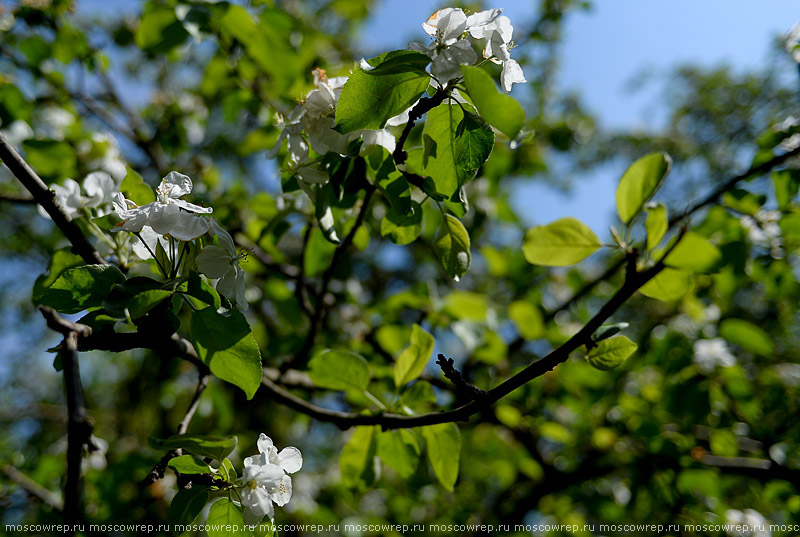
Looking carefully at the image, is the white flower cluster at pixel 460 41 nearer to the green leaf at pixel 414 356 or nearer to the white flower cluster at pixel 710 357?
the green leaf at pixel 414 356

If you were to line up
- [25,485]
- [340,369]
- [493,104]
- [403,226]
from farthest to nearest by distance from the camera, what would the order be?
[25,485], [340,369], [403,226], [493,104]

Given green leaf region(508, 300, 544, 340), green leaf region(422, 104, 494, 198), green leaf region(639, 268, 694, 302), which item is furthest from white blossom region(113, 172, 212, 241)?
green leaf region(508, 300, 544, 340)

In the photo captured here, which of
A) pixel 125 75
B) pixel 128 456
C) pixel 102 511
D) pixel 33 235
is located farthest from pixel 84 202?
pixel 125 75

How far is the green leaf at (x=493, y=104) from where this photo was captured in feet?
2.00

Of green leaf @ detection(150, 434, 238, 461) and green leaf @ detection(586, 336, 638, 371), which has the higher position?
green leaf @ detection(586, 336, 638, 371)

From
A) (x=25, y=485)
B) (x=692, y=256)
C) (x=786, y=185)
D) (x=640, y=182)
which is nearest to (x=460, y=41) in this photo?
(x=640, y=182)

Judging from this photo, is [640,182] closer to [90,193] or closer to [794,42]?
[794,42]

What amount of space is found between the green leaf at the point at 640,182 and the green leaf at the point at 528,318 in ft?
2.58

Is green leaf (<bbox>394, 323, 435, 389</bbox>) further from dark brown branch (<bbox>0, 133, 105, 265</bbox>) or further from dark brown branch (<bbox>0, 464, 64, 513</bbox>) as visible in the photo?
dark brown branch (<bbox>0, 464, 64, 513</bbox>)

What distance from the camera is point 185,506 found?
0.69 m

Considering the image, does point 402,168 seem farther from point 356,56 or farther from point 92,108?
point 356,56

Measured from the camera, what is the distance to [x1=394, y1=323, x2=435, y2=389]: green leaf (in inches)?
39.0

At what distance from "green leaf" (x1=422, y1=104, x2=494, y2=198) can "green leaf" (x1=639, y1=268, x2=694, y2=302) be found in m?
0.41

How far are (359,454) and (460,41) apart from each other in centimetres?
78
